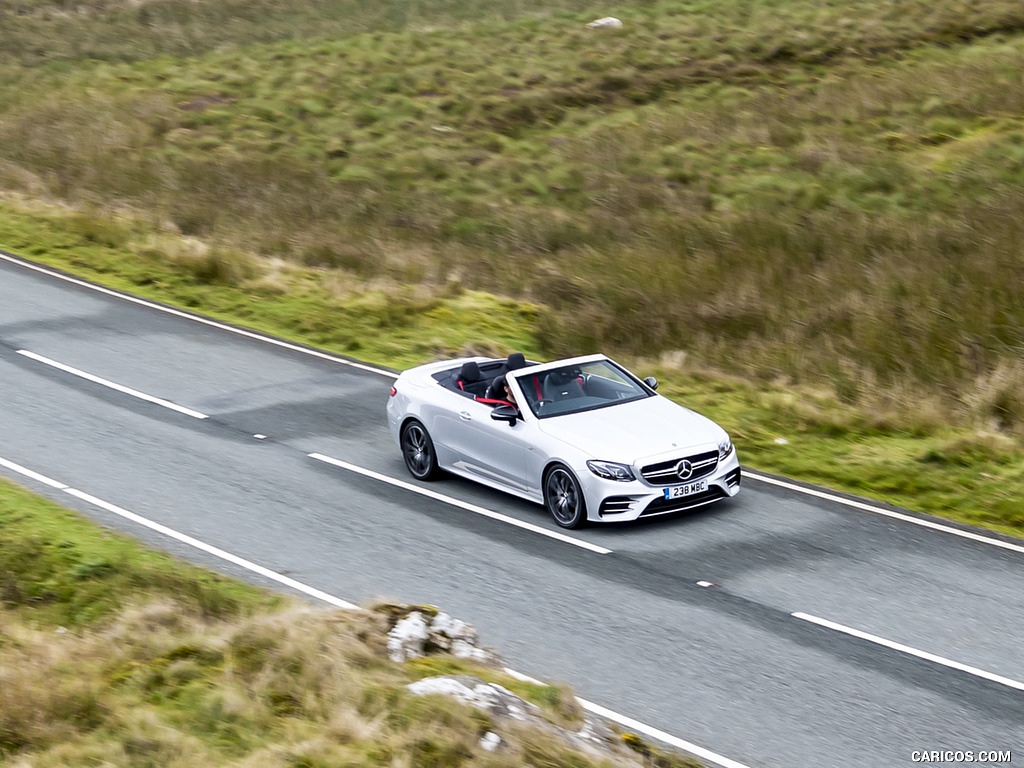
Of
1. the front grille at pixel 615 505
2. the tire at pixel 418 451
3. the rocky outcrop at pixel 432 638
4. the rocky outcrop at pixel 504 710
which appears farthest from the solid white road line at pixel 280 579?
the tire at pixel 418 451

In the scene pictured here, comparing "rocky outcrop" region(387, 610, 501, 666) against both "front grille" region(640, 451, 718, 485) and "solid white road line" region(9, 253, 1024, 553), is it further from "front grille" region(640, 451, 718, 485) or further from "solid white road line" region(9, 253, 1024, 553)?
"solid white road line" region(9, 253, 1024, 553)

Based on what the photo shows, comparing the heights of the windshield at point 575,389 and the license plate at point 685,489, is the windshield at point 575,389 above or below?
above

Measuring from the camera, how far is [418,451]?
1406 cm

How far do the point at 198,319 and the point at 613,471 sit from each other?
12.1 m

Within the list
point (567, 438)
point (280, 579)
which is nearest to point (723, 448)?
point (567, 438)

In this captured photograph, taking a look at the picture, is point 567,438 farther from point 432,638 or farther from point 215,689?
point 215,689

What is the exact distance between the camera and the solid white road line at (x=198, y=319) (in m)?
19.0

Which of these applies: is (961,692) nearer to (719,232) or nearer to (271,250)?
(719,232)

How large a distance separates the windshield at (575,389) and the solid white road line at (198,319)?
5.44 metres

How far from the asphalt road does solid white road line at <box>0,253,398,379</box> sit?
126 cm

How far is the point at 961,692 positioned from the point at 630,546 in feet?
12.4

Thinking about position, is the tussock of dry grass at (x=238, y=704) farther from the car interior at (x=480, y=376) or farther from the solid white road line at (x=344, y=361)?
the solid white road line at (x=344, y=361)

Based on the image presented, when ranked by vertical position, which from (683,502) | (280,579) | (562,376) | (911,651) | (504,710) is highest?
(562,376)

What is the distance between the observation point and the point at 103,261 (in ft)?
82.6
